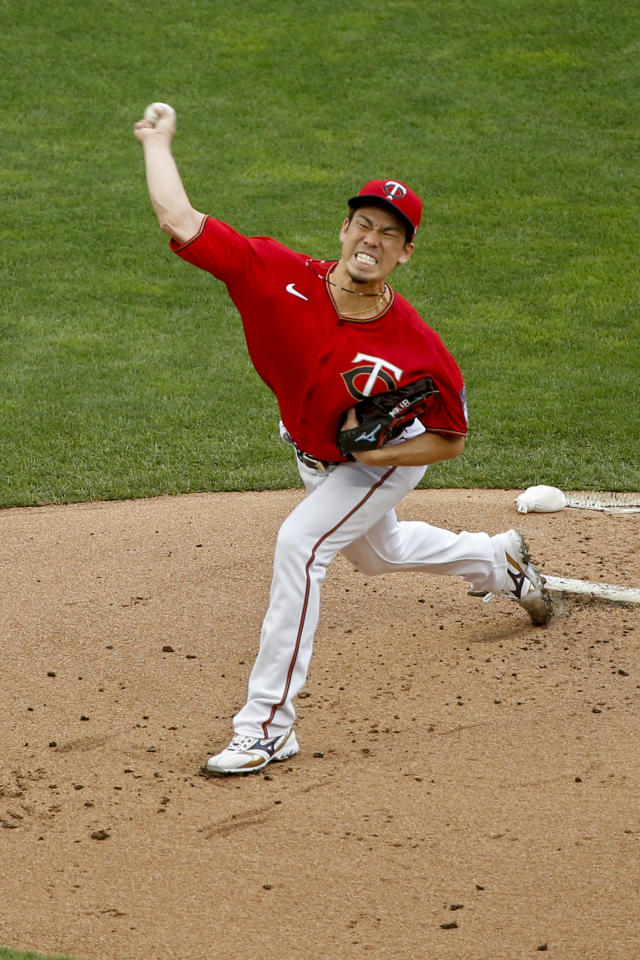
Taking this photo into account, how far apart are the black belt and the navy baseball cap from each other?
0.89 meters

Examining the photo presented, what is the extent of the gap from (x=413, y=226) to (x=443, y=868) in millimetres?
2168

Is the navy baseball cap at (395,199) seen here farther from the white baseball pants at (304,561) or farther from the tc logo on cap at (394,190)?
the white baseball pants at (304,561)

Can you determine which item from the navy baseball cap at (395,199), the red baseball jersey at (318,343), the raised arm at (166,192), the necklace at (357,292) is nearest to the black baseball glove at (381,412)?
the red baseball jersey at (318,343)

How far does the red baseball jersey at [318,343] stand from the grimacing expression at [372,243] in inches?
5.3

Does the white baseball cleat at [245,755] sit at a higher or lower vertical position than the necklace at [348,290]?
lower

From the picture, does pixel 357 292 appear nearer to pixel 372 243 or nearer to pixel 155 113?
pixel 372 243

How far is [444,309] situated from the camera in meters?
10.3

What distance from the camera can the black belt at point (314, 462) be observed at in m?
4.38

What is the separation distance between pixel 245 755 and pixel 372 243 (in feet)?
6.01

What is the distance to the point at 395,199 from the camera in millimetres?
4121

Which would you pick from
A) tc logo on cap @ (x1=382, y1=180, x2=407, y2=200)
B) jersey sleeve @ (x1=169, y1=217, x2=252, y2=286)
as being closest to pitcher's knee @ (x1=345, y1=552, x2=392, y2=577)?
jersey sleeve @ (x1=169, y1=217, x2=252, y2=286)

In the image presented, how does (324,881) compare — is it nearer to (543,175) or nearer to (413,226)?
(413,226)

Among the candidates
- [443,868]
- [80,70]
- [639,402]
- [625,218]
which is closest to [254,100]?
[80,70]

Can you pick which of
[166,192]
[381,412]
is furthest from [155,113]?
[381,412]
